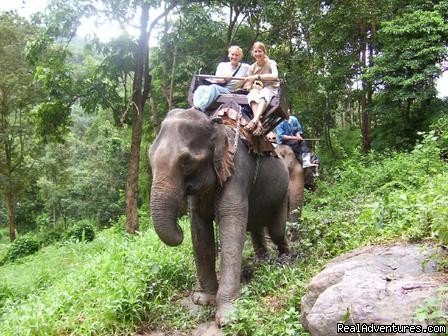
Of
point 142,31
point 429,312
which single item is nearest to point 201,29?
point 142,31

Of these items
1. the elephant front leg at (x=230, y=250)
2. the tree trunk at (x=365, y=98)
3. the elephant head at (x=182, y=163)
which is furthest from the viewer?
the tree trunk at (x=365, y=98)

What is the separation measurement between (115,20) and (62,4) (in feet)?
3.89

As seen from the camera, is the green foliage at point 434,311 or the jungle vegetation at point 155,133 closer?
the green foliage at point 434,311

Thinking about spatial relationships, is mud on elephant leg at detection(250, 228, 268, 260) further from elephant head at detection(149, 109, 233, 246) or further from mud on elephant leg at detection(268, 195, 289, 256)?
elephant head at detection(149, 109, 233, 246)

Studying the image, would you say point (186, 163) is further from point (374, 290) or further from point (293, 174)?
point (293, 174)

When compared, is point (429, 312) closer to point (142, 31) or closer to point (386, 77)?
point (142, 31)

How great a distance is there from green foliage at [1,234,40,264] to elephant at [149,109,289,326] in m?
14.5

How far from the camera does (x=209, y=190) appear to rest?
496 centimetres

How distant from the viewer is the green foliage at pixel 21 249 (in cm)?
1805

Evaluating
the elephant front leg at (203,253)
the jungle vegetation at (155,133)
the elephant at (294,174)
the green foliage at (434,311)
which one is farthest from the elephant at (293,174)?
the green foliage at (434,311)

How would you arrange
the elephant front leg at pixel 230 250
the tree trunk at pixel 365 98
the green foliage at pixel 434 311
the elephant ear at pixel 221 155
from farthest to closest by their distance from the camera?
the tree trunk at pixel 365 98
the elephant ear at pixel 221 155
the elephant front leg at pixel 230 250
the green foliage at pixel 434 311

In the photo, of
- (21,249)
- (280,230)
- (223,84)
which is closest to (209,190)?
(223,84)

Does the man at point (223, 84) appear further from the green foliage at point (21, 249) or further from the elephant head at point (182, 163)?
→ the green foliage at point (21, 249)

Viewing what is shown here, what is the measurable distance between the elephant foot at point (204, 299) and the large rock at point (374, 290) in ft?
5.41
